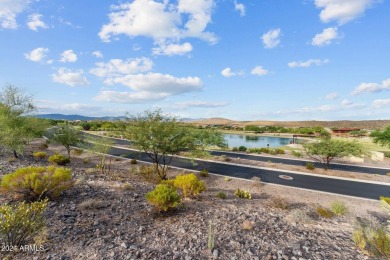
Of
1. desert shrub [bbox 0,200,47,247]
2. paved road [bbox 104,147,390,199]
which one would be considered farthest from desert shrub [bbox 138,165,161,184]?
desert shrub [bbox 0,200,47,247]

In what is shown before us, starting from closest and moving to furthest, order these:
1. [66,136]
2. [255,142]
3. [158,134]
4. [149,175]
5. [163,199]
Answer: [163,199]
[158,134]
[149,175]
[66,136]
[255,142]

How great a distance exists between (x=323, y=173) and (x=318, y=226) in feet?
48.1

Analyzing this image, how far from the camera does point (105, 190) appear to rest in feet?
40.9

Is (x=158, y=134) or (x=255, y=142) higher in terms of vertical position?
(x=158, y=134)

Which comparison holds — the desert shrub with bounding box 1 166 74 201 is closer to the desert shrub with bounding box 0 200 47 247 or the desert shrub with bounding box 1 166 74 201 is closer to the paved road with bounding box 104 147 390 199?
the desert shrub with bounding box 0 200 47 247

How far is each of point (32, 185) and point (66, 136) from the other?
50.4 feet

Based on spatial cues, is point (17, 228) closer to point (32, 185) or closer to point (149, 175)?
point (32, 185)

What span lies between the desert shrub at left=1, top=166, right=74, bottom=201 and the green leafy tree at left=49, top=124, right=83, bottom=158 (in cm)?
1386

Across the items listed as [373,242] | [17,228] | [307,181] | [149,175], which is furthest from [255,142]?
[17,228]

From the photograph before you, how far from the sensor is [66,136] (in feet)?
77.4

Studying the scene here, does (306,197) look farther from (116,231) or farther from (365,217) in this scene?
(116,231)

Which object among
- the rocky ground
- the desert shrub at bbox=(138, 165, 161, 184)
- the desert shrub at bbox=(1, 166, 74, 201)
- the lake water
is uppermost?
the desert shrub at bbox=(1, 166, 74, 201)

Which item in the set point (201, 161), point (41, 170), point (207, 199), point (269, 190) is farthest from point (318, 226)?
point (201, 161)

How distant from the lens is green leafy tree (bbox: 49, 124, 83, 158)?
77.4ft
